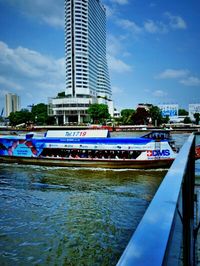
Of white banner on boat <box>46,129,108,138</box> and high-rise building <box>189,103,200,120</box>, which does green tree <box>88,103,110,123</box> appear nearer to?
high-rise building <box>189,103,200,120</box>

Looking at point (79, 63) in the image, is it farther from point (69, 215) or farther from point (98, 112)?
point (69, 215)

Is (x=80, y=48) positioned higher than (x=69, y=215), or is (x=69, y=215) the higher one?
(x=80, y=48)

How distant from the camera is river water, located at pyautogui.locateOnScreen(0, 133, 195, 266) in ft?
29.7

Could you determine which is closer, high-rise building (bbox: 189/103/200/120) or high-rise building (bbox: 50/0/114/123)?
high-rise building (bbox: 50/0/114/123)

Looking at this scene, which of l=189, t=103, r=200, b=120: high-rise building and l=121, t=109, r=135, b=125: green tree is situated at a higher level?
l=189, t=103, r=200, b=120: high-rise building

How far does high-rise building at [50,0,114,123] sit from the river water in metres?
109

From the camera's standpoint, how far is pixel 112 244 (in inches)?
379

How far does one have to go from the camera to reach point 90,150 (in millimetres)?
25344

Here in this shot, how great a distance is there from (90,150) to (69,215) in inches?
517

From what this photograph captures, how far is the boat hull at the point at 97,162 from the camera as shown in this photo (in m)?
23.3

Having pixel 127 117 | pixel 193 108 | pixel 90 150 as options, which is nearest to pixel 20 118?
pixel 127 117

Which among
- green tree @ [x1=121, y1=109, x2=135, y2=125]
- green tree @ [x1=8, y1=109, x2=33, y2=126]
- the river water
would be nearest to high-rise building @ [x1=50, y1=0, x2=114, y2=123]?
green tree @ [x1=8, y1=109, x2=33, y2=126]

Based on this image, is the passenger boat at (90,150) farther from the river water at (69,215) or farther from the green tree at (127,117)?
the green tree at (127,117)

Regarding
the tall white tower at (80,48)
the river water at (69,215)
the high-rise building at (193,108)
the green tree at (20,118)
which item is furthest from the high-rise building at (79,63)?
the river water at (69,215)
